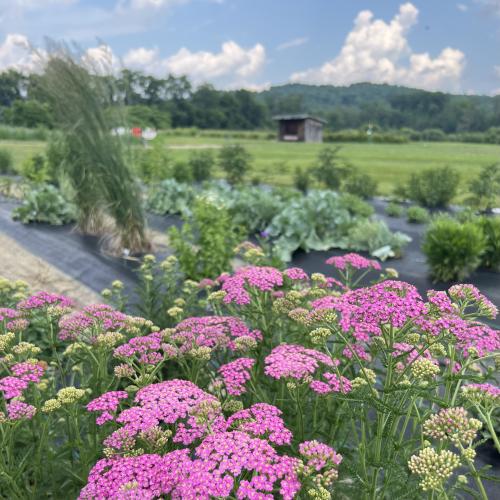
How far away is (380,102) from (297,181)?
31124 mm

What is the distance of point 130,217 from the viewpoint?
22.0ft

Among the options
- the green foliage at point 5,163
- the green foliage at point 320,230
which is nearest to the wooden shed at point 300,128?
the green foliage at point 5,163

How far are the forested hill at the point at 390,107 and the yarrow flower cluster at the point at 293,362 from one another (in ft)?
50.4

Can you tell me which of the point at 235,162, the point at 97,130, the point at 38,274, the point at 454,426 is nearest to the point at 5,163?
the point at 235,162

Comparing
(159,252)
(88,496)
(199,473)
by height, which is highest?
(199,473)

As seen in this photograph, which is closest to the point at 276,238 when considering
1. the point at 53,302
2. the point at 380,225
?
the point at 380,225

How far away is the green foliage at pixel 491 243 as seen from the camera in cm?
615

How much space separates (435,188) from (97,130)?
8105 mm

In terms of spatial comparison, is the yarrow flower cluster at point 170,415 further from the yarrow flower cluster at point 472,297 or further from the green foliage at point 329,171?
the green foliage at point 329,171

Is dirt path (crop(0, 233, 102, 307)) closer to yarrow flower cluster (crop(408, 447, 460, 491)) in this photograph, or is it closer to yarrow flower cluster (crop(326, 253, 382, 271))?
yarrow flower cluster (crop(326, 253, 382, 271))

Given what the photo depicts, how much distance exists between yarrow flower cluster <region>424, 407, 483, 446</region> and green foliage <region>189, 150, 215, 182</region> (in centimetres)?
1318

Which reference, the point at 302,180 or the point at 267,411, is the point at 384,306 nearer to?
the point at 267,411

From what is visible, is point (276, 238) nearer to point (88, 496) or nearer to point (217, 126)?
point (88, 496)

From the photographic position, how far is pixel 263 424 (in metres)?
1.52
